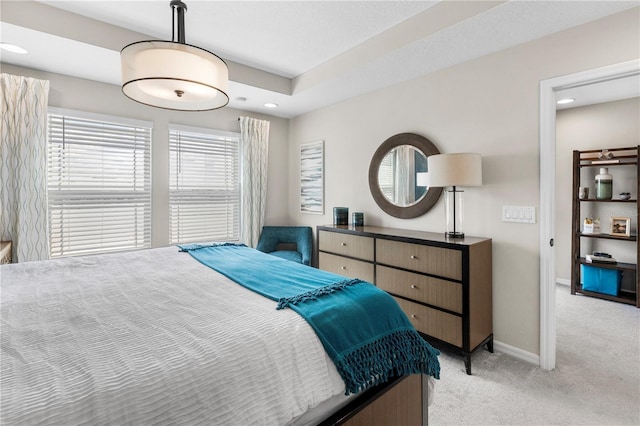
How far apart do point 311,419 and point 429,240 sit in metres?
1.71

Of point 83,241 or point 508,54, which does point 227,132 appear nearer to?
point 83,241

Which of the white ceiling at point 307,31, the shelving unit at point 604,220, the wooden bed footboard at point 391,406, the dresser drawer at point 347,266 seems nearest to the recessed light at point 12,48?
the white ceiling at point 307,31

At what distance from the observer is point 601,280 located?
3.79 metres

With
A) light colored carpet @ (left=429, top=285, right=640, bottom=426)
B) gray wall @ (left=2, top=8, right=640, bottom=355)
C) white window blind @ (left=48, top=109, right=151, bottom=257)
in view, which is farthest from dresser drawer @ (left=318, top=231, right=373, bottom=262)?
white window blind @ (left=48, top=109, right=151, bottom=257)

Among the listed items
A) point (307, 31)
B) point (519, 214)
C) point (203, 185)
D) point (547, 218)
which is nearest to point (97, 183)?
point (203, 185)

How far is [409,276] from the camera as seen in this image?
264 centimetres

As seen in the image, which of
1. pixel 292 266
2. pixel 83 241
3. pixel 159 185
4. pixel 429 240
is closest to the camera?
pixel 292 266

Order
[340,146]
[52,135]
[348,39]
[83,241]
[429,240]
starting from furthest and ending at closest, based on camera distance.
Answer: [340,146]
[83,241]
[52,135]
[348,39]
[429,240]

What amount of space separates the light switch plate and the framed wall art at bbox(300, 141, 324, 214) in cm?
219

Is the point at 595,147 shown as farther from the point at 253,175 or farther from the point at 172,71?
the point at 172,71

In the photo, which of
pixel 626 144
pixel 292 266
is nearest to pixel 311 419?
pixel 292 266

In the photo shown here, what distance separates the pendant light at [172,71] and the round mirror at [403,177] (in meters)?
1.89

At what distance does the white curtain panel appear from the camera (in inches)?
163

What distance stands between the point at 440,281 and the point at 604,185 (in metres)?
2.95
